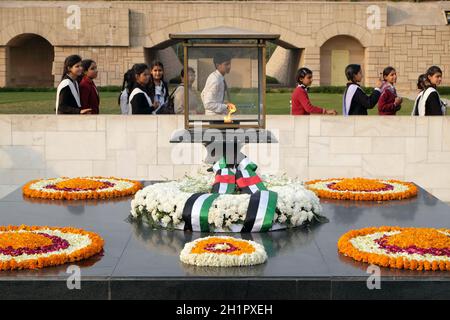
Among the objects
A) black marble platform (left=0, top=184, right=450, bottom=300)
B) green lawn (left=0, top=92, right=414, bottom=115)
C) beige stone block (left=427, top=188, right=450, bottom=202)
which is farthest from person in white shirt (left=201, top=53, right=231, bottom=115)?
green lawn (left=0, top=92, right=414, bottom=115)

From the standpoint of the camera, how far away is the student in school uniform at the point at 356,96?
8.24 meters

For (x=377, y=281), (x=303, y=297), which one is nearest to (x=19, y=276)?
(x=303, y=297)

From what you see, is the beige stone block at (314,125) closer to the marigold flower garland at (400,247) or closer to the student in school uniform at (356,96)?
the student in school uniform at (356,96)

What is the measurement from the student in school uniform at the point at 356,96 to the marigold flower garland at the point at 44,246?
14.3 feet

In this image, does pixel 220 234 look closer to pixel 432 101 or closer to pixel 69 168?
pixel 69 168

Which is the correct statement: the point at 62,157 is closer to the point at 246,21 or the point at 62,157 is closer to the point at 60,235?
the point at 60,235

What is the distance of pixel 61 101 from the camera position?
8484mm

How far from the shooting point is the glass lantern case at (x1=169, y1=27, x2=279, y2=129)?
602 cm

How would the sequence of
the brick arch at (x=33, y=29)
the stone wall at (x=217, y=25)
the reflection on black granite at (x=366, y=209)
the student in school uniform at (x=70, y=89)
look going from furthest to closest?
the brick arch at (x=33, y=29) → the stone wall at (x=217, y=25) → the student in school uniform at (x=70, y=89) → the reflection on black granite at (x=366, y=209)

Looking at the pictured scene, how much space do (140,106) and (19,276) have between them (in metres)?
5.07

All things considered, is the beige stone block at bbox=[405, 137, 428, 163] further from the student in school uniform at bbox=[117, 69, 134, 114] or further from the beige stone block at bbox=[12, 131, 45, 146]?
the beige stone block at bbox=[12, 131, 45, 146]

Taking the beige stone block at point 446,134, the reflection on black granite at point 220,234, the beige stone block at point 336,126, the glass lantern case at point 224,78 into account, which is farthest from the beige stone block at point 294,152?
the reflection on black granite at point 220,234

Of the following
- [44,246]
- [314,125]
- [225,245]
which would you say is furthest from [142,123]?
[225,245]

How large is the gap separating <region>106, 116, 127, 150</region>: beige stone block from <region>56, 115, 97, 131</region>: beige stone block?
0.17 meters
